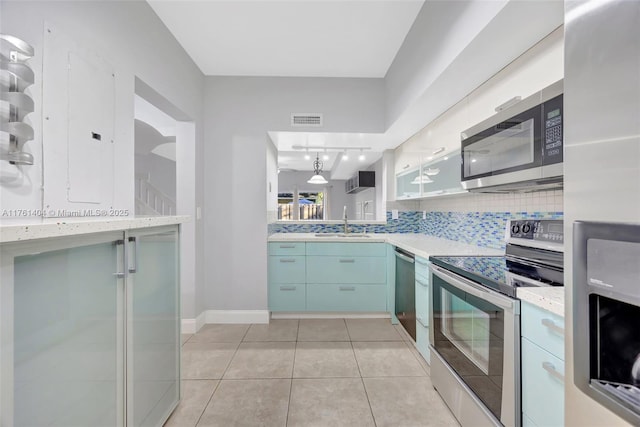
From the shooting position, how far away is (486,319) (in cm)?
133

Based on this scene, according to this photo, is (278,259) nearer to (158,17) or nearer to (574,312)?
(158,17)

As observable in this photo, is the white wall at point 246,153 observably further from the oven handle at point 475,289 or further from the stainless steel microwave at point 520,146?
the oven handle at point 475,289

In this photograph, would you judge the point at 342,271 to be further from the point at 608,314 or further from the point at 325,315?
the point at 608,314

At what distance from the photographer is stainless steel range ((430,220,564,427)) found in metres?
1.19

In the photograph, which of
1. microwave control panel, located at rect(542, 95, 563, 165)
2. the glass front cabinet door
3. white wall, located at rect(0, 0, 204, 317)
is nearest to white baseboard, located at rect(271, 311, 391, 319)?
white wall, located at rect(0, 0, 204, 317)

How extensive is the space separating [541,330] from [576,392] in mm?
489

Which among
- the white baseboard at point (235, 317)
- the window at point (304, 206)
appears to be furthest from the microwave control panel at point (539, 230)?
the window at point (304, 206)

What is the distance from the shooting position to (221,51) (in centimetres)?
265

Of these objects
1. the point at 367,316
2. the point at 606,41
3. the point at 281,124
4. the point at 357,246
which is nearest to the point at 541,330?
the point at 606,41

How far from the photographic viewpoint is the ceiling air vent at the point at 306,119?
10.1 feet

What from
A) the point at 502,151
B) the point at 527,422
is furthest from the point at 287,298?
the point at 502,151

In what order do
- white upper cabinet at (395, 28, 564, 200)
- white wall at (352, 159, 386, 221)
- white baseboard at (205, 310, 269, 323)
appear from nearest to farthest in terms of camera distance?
white upper cabinet at (395, 28, 564, 200), white baseboard at (205, 310, 269, 323), white wall at (352, 159, 386, 221)

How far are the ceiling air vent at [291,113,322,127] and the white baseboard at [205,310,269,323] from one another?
6.88ft

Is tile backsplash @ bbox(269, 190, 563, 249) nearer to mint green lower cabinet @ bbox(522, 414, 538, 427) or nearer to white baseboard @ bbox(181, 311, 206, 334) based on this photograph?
mint green lower cabinet @ bbox(522, 414, 538, 427)
